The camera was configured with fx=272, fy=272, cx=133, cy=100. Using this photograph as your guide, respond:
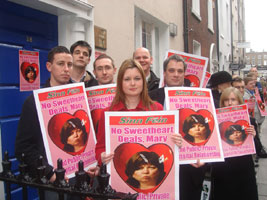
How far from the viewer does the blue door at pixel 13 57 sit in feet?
9.61

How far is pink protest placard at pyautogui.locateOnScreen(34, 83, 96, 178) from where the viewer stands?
1814 mm

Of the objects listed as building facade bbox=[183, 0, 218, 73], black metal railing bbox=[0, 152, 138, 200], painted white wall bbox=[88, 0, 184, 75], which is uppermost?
building facade bbox=[183, 0, 218, 73]

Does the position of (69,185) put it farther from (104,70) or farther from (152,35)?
(152,35)

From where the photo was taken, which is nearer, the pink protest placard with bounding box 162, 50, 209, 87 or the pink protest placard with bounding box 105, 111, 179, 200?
the pink protest placard with bounding box 105, 111, 179, 200

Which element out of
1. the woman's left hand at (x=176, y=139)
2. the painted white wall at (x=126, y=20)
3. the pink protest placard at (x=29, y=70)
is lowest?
the woman's left hand at (x=176, y=139)

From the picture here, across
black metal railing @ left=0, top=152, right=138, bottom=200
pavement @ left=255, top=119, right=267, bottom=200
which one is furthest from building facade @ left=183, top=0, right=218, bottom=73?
black metal railing @ left=0, top=152, right=138, bottom=200

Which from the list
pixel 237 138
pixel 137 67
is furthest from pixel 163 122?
pixel 237 138

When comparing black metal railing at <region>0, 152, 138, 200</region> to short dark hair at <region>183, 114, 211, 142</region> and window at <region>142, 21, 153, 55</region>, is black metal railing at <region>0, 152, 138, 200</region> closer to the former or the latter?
short dark hair at <region>183, 114, 211, 142</region>

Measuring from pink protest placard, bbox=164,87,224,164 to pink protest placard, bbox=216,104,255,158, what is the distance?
1.54 ft

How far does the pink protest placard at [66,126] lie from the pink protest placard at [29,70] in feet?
4.73

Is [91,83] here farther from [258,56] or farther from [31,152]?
[258,56]

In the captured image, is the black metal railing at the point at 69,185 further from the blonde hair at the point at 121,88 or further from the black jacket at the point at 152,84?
the black jacket at the point at 152,84

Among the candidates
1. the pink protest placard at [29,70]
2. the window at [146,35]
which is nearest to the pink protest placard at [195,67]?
the pink protest placard at [29,70]

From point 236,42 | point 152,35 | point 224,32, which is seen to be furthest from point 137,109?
point 236,42
